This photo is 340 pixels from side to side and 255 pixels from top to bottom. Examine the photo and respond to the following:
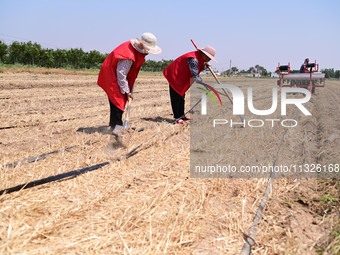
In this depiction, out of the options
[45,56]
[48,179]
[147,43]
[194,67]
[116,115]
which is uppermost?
[45,56]

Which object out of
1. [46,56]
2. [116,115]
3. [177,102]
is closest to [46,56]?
[46,56]

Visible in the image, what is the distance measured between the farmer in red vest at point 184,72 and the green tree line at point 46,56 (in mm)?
34178

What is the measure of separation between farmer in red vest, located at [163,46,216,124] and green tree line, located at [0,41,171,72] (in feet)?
112

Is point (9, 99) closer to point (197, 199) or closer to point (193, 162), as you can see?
point (193, 162)

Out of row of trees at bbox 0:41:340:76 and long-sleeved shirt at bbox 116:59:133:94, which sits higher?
row of trees at bbox 0:41:340:76

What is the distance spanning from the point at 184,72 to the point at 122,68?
6.68 ft

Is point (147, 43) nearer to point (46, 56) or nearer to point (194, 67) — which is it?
point (194, 67)

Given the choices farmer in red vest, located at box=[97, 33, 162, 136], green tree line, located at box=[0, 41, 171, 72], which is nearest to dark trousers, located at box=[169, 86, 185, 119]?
farmer in red vest, located at box=[97, 33, 162, 136]

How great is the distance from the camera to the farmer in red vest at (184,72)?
6156 millimetres

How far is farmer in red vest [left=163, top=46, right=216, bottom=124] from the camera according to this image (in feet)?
20.2

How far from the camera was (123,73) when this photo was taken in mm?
4723

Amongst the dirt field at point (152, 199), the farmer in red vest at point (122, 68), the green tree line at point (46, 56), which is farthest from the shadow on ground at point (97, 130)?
the green tree line at point (46, 56)

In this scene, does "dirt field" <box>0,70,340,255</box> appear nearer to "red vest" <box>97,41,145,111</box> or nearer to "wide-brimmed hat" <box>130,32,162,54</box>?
"red vest" <box>97,41,145,111</box>

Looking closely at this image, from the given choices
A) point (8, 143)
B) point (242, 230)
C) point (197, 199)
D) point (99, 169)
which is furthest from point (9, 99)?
point (242, 230)
